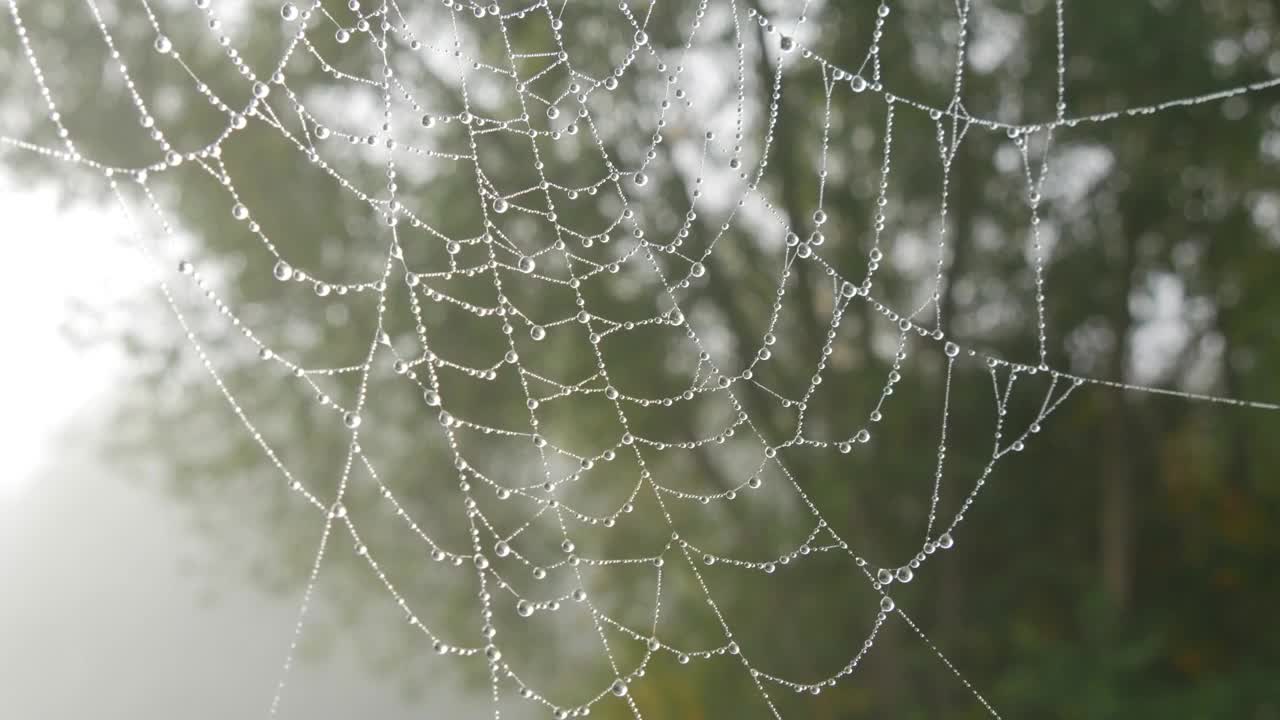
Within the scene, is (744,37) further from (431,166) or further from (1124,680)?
(1124,680)

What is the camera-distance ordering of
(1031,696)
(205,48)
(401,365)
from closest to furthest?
(401,365)
(205,48)
(1031,696)

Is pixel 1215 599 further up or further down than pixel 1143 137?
further down

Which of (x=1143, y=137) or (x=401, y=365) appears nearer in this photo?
(x=401, y=365)

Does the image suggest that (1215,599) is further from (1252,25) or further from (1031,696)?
(1252,25)

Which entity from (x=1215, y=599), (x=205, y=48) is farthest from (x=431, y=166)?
(x=1215, y=599)

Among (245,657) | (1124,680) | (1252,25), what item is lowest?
(1124,680)

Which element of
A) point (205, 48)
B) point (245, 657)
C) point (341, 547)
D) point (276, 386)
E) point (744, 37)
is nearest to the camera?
point (744, 37)
